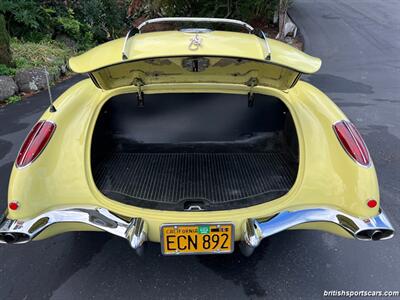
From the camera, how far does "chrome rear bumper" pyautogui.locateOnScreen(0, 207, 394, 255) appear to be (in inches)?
68.7

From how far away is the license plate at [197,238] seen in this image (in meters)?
1.79

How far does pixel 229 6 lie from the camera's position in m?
8.66

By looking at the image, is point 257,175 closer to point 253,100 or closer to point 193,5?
point 253,100

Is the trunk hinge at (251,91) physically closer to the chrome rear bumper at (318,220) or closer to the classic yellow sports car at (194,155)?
the classic yellow sports car at (194,155)

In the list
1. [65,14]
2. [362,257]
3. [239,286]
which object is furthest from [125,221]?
[65,14]

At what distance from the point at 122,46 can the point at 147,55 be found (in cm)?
29

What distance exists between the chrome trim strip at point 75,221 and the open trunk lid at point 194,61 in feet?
2.48

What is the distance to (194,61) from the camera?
2178 mm

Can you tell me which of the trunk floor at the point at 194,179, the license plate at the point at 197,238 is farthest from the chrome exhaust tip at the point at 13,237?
the license plate at the point at 197,238

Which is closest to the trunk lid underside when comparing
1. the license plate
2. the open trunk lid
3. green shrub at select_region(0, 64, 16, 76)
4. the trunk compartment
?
the open trunk lid

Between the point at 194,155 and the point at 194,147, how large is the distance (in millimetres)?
102

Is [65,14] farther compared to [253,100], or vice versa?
[65,14]

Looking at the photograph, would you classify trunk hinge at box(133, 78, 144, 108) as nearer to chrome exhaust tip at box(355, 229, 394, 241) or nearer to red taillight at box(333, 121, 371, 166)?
red taillight at box(333, 121, 371, 166)

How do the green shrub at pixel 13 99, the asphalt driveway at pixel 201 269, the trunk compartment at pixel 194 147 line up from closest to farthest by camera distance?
the asphalt driveway at pixel 201 269
the trunk compartment at pixel 194 147
the green shrub at pixel 13 99
